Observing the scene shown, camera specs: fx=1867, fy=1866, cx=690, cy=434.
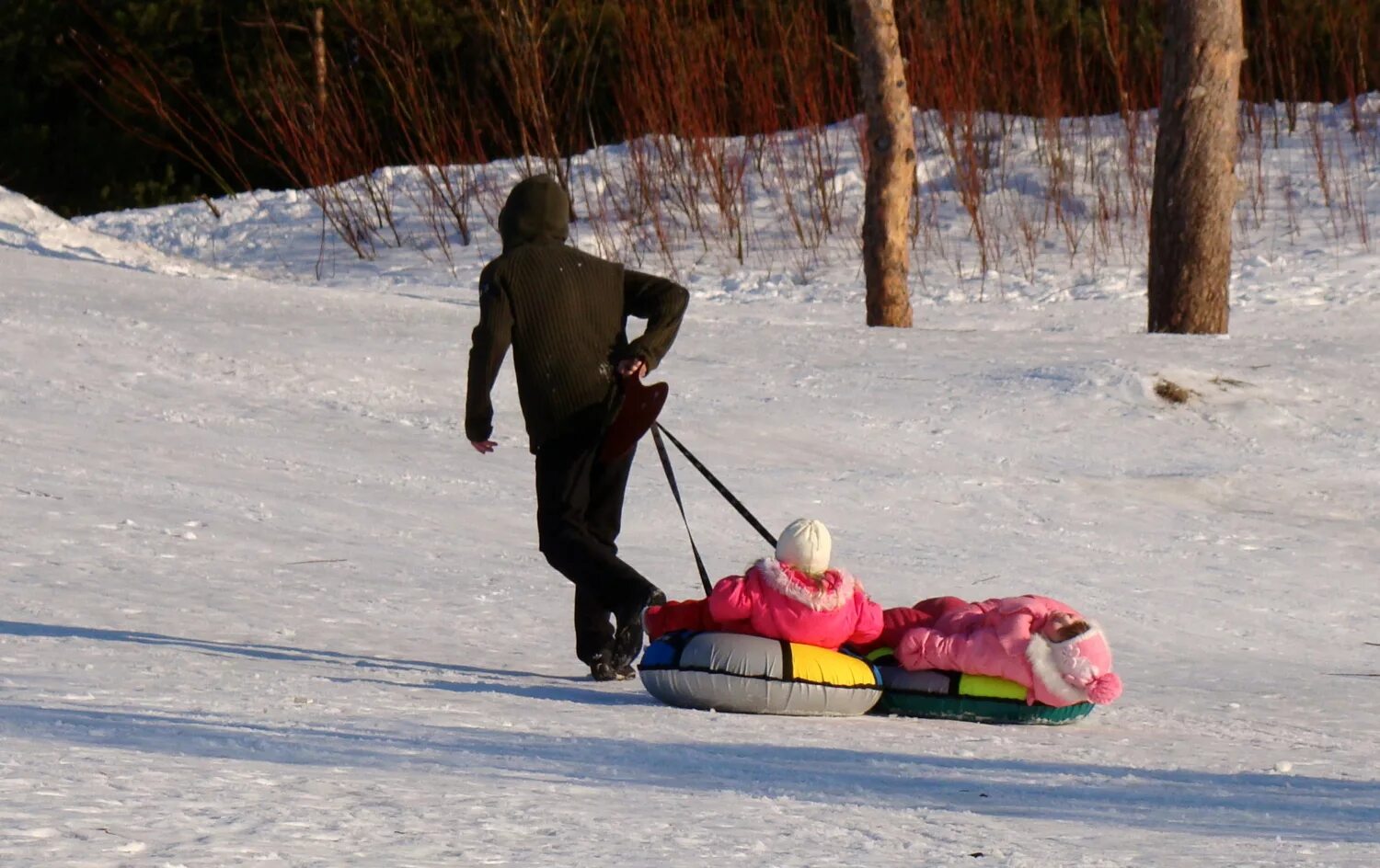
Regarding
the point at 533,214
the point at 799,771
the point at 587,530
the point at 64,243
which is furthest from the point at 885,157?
the point at 799,771

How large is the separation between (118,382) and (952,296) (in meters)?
7.74

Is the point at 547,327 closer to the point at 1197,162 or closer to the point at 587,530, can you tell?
the point at 587,530

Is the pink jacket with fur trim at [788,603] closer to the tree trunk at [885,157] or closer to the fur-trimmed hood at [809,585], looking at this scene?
the fur-trimmed hood at [809,585]

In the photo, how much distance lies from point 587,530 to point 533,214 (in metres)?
0.86

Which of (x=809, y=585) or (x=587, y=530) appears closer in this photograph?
(x=809, y=585)

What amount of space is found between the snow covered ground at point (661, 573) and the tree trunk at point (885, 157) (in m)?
1.29

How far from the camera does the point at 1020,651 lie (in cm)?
470

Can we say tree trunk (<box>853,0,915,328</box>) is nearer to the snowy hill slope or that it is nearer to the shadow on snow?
the snowy hill slope

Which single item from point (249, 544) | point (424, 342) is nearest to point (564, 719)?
point (249, 544)

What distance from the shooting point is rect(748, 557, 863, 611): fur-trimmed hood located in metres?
4.69

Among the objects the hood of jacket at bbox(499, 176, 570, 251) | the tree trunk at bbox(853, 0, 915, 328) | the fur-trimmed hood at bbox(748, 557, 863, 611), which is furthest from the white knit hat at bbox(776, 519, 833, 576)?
the tree trunk at bbox(853, 0, 915, 328)

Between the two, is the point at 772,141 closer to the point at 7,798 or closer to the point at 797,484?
the point at 797,484

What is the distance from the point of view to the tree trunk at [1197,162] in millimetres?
11562

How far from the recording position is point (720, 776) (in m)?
3.68
